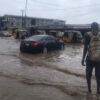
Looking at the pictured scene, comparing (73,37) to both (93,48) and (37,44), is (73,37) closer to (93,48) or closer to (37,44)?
(37,44)

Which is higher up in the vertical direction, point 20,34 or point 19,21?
point 19,21

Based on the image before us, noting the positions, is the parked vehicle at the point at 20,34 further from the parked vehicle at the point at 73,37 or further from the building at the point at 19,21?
Answer: the building at the point at 19,21

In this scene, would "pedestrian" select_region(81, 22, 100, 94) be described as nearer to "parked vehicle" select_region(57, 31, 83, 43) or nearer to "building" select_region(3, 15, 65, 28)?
"parked vehicle" select_region(57, 31, 83, 43)

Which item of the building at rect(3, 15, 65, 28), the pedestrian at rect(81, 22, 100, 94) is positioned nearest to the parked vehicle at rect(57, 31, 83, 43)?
the pedestrian at rect(81, 22, 100, 94)

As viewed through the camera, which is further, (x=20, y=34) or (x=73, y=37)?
(x=20, y=34)

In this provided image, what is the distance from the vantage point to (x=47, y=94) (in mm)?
4930

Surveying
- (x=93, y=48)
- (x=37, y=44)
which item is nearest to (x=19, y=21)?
(x=37, y=44)

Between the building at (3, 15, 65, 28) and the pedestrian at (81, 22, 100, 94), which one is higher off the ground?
the building at (3, 15, 65, 28)

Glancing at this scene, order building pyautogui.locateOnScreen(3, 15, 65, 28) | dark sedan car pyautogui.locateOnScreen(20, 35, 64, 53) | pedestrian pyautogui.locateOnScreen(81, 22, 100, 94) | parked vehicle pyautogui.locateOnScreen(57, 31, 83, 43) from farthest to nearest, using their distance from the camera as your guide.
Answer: building pyautogui.locateOnScreen(3, 15, 65, 28)
parked vehicle pyautogui.locateOnScreen(57, 31, 83, 43)
dark sedan car pyautogui.locateOnScreen(20, 35, 64, 53)
pedestrian pyautogui.locateOnScreen(81, 22, 100, 94)

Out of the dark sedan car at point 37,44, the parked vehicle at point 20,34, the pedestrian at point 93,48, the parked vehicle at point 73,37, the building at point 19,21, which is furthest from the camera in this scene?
the building at point 19,21

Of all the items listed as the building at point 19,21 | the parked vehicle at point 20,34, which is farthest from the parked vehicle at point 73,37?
the building at point 19,21

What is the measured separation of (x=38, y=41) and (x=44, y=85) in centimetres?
810

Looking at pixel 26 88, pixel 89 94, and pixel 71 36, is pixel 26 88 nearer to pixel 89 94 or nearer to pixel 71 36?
pixel 89 94

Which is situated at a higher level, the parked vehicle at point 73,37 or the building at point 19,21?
the building at point 19,21
